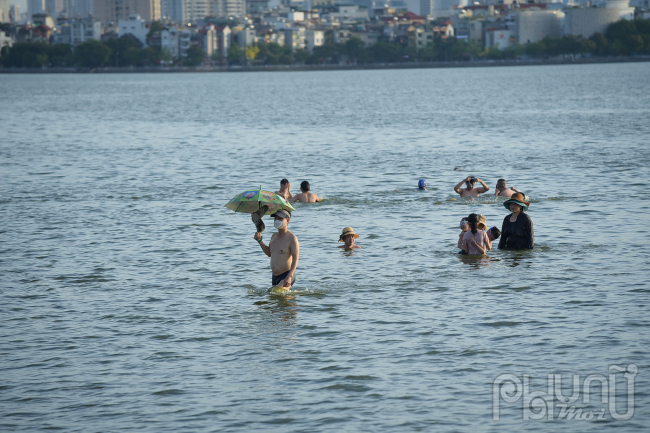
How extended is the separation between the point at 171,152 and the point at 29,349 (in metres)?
36.7

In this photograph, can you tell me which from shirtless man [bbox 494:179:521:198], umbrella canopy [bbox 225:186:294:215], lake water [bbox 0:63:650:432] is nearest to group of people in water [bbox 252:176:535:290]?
umbrella canopy [bbox 225:186:294:215]

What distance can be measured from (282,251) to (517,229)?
6.84m

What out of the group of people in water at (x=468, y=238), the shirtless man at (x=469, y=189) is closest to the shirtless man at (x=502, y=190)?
the shirtless man at (x=469, y=189)

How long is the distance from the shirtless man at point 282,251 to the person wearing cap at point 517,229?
5842mm

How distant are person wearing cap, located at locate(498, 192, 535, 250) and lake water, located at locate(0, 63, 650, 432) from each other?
29cm

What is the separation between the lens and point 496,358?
14.1 m

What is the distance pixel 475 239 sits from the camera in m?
21.0

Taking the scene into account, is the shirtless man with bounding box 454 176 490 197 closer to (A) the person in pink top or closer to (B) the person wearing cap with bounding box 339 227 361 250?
(B) the person wearing cap with bounding box 339 227 361 250

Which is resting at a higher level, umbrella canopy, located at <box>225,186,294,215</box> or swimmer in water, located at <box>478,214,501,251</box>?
umbrella canopy, located at <box>225,186,294,215</box>

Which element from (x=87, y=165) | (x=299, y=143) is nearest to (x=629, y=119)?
(x=299, y=143)

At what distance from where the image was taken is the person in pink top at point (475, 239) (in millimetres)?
20953

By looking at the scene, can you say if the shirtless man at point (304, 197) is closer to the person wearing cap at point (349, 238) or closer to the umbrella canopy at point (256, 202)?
the person wearing cap at point (349, 238)

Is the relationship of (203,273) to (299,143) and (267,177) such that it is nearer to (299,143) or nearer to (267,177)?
(267,177)

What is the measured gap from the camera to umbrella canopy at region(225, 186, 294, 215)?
16.4m
